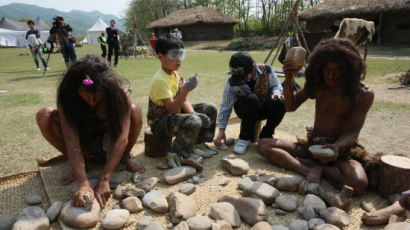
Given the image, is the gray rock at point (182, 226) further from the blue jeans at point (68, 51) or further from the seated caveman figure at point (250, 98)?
the blue jeans at point (68, 51)

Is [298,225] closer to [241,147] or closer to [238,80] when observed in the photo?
[241,147]

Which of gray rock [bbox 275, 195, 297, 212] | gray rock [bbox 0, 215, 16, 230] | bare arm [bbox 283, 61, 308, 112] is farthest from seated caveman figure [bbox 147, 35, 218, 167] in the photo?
gray rock [bbox 0, 215, 16, 230]

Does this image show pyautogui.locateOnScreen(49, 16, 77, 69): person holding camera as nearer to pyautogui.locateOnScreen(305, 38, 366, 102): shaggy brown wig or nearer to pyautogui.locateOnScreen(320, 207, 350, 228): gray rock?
pyautogui.locateOnScreen(305, 38, 366, 102): shaggy brown wig

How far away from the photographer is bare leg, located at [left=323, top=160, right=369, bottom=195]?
2.27 m

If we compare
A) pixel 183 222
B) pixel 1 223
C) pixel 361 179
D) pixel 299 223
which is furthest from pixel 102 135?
pixel 361 179

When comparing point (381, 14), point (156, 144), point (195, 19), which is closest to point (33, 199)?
point (156, 144)

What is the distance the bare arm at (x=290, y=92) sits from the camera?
266 cm

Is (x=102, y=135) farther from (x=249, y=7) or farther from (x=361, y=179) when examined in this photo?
(x=249, y=7)

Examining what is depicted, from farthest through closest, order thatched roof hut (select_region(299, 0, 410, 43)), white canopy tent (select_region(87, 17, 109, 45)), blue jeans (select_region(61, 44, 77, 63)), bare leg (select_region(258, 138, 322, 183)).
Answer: white canopy tent (select_region(87, 17, 109, 45)), thatched roof hut (select_region(299, 0, 410, 43)), blue jeans (select_region(61, 44, 77, 63)), bare leg (select_region(258, 138, 322, 183))

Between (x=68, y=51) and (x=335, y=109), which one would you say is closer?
(x=335, y=109)

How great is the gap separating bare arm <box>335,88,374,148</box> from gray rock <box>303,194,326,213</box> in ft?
1.69

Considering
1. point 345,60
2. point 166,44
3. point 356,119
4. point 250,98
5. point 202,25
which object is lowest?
point 356,119

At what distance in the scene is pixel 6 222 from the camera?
1.90 metres

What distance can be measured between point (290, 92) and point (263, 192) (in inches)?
40.8
